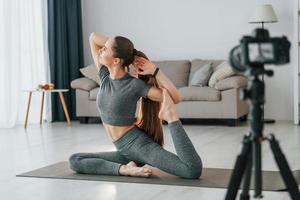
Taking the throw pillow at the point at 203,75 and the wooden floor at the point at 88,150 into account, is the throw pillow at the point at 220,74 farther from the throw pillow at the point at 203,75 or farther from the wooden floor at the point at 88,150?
the wooden floor at the point at 88,150

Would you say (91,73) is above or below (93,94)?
above

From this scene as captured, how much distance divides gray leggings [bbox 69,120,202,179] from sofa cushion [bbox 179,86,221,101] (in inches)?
121

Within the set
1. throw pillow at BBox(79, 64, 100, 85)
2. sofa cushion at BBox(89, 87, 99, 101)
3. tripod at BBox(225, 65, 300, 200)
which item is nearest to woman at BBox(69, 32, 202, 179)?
tripod at BBox(225, 65, 300, 200)

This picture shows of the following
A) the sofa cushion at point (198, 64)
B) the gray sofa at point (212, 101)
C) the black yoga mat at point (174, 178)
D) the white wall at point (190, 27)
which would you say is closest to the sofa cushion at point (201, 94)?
the gray sofa at point (212, 101)

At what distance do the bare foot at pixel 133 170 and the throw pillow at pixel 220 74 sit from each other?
335 cm

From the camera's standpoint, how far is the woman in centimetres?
362

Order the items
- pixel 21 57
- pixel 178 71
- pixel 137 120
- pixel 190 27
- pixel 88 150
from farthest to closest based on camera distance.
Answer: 1. pixel 190 27
2. pixel 21 57
3. pixel 178 71
4. pixel 88 150
5. pixel 137 120

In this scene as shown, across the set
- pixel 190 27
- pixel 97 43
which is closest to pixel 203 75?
pixel 190 27

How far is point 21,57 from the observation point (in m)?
7.71

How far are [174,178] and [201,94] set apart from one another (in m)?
3.32

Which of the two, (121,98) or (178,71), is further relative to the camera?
(178,71)

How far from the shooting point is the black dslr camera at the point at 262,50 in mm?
1830

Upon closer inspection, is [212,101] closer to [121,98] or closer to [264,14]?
[264,14]

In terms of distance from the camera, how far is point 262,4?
736 centimetres
